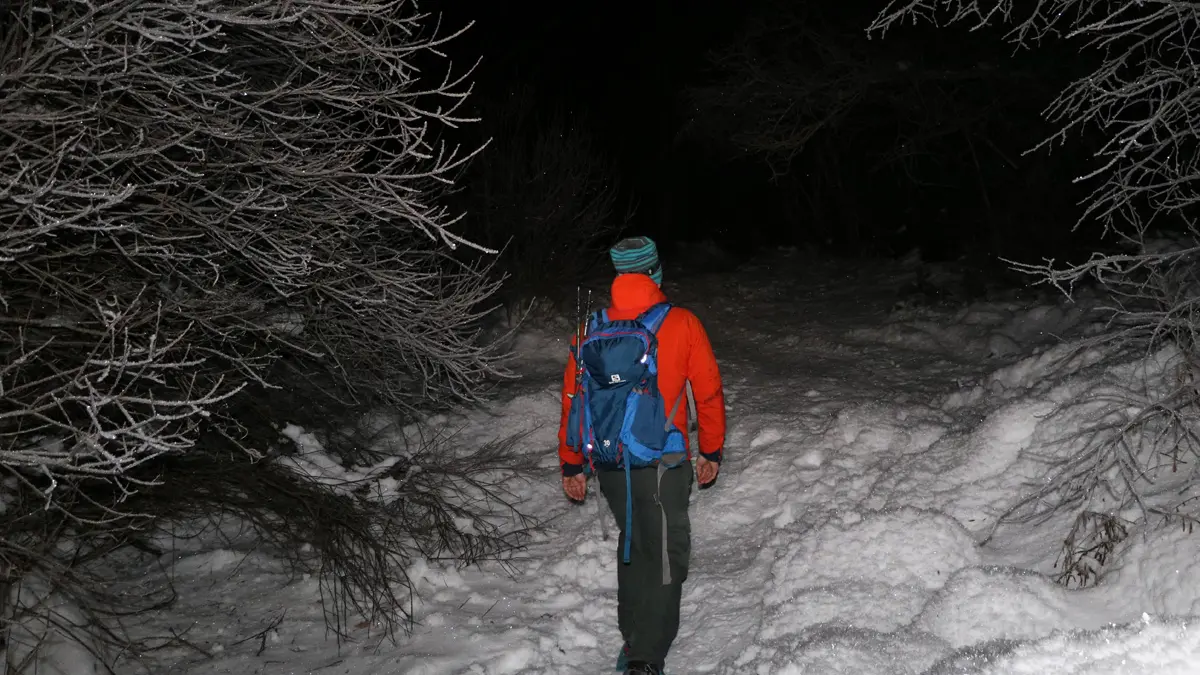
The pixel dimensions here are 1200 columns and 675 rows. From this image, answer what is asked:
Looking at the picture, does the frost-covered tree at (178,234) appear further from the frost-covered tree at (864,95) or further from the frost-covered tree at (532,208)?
the frost-covered tree at (864,95)

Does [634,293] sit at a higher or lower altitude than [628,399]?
higher

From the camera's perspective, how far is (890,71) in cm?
1095

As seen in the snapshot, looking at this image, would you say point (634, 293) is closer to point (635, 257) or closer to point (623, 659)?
point (635, 257)

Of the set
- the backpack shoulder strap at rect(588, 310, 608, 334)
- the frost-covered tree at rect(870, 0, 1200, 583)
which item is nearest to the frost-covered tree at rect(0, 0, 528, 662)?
the backpack shoulder strap at rect(588, 310, 608, 334)

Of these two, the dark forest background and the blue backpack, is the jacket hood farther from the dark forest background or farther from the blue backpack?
the dark forest background

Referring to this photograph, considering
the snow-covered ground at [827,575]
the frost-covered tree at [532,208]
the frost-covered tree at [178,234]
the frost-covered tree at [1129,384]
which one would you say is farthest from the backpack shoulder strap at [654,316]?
the frost-covered tree at [532,208]

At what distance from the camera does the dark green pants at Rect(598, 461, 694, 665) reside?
4.08 metres

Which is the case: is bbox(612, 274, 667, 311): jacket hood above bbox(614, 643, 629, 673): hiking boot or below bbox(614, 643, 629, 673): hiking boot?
above

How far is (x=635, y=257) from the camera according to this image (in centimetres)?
416

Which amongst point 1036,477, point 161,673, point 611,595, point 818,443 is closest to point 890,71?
point 818,443

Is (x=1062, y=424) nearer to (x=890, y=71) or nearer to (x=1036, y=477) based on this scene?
(x=1036, y=477)

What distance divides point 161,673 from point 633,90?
2075cm

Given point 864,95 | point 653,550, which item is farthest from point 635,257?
point 864,95

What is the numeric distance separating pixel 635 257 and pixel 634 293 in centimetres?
16
